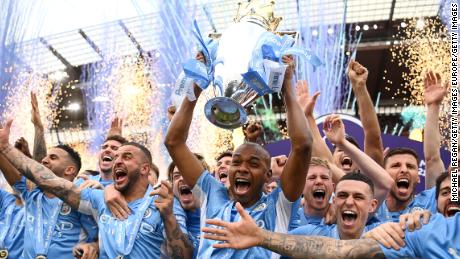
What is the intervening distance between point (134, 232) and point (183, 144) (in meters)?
0.66

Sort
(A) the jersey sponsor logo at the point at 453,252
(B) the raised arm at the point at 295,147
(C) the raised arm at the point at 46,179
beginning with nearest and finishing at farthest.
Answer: (A) the jersey sponsor logo at the point at 453,252 < (B) the raised arm at the point at 295,147 < (C) the raised arm at the point at 46,179

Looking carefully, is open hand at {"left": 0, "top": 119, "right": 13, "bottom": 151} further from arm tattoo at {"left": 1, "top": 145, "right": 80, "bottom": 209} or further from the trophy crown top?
the trophy crown top

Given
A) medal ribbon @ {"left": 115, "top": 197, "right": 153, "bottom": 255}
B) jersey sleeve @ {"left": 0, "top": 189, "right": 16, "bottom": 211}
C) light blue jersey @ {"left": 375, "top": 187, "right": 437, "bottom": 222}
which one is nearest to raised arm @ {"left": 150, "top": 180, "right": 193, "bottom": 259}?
medal ribbon @ {"left": 115, "top": 197, "right": 153, "bottom": 255}

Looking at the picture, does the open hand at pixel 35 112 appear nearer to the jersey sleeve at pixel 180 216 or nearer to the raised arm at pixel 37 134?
the raised arm at pixel 37 134

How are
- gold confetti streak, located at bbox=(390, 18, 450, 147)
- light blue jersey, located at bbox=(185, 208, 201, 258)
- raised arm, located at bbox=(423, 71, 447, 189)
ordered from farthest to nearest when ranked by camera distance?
gold confetti streak, located at bbox=(390, 18, 450, 147) < raised arm, located at bbox=(423, 71, 447, 189) < light blue jersey, located at bbox=(185, 208, 201, 258)

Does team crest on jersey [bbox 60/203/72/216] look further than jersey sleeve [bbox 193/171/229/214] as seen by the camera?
Yes

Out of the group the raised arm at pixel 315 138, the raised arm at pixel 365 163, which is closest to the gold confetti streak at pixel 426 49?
the raised arm at pixel 315 138

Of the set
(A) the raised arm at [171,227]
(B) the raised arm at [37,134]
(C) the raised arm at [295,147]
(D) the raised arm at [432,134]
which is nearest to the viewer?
(C) the raised arm at [295,147]

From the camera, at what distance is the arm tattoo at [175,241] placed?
4.05m

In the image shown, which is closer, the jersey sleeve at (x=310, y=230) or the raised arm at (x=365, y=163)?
the jersey sleeve at (x=310, y=230)

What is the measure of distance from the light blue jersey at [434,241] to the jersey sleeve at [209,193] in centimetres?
123

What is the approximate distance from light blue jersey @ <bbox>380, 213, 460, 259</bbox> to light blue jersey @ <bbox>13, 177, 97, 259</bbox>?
8.07 ft

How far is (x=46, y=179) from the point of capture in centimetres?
454

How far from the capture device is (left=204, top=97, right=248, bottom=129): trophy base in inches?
137
